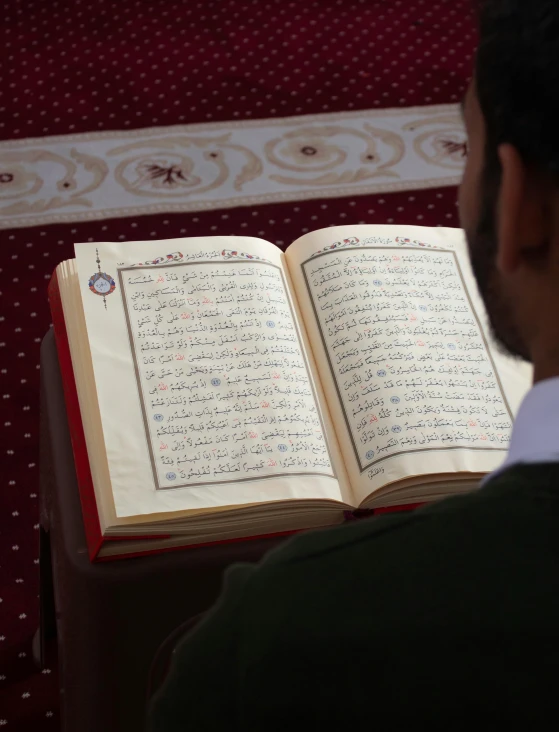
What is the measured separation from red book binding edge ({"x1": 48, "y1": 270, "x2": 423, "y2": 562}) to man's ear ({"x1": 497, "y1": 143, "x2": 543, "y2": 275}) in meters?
0.44

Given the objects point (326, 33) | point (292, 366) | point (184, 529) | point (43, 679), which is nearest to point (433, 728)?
point (184, 529)

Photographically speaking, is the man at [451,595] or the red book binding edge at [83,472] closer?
the man at [451,595]

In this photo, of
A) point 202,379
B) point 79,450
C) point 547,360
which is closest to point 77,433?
point 79,450

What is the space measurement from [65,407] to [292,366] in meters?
0.27

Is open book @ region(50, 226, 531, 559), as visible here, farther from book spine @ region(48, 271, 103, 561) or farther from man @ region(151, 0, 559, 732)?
man @ region(151, 0, 559, 732)

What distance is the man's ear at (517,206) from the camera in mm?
559

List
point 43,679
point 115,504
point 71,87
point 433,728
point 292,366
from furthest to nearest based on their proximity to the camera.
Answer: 1. point 71,87
2. point 43,679
3. point 292,366
4. point 115,504
5. point 433,728

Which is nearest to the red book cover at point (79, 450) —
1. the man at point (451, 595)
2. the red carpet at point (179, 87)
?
the man at point (451, 595)

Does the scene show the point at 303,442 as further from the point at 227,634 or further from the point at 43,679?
the point at 43,679

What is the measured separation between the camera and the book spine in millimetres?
909

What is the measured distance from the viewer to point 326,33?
293 cm

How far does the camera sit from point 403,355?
3.40 feet

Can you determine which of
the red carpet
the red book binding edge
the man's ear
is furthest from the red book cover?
the red carpet

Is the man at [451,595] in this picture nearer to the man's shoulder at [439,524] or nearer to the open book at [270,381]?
the man's shoulder at [439,524]
